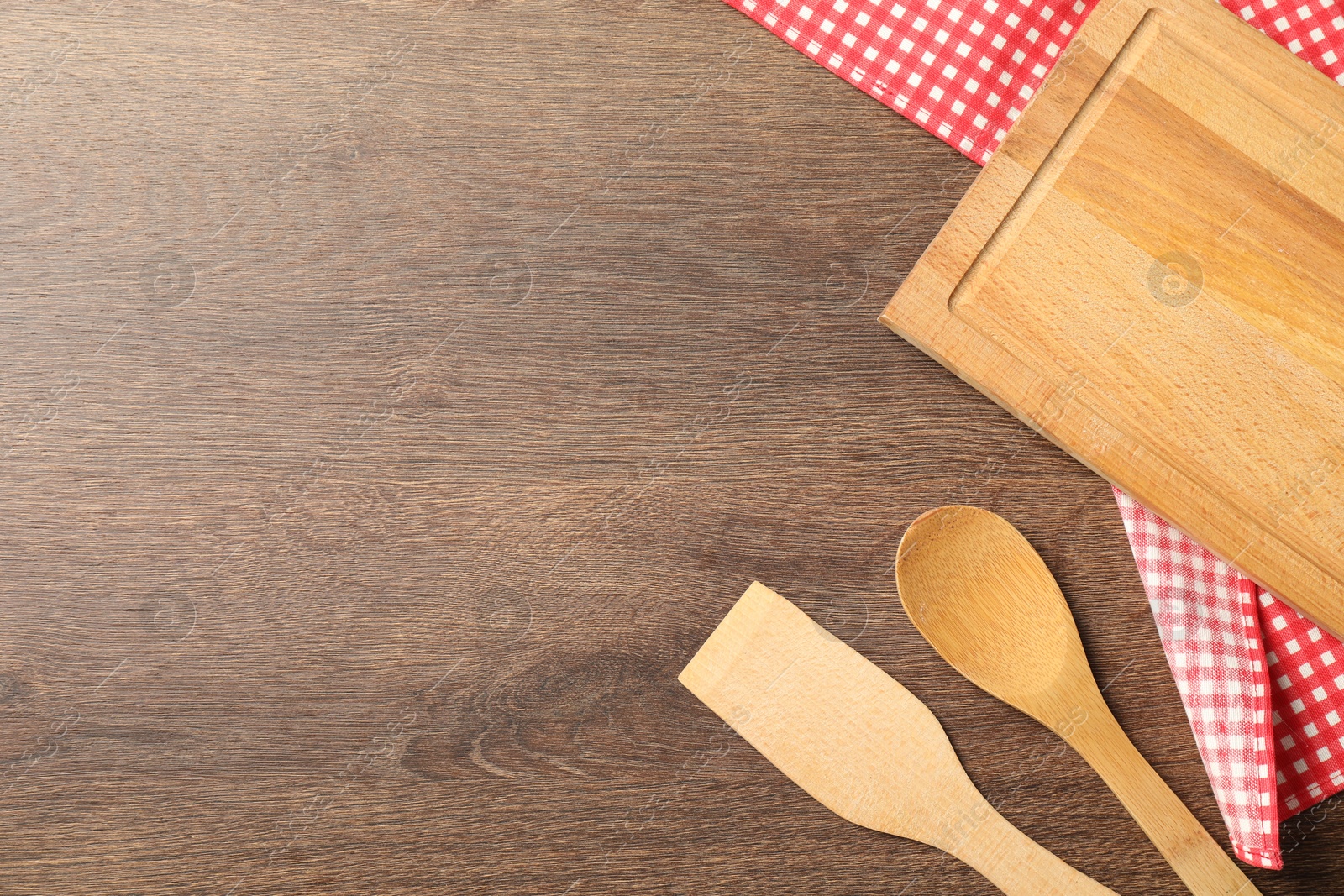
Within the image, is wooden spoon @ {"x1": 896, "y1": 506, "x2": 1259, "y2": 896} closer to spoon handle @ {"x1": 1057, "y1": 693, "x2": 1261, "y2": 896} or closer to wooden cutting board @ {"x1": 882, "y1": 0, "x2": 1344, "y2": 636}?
spoon handle @ {"x1": 1057, "y1": 693, "x2": 1261, "y2": 896}

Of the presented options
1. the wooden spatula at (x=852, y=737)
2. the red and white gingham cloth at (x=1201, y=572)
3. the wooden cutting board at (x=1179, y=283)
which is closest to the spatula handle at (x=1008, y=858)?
the wooden spatula at (x=852, y=737)

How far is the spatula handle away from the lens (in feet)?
2.16

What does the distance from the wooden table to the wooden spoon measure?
0.03 m

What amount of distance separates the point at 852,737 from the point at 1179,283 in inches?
16.8

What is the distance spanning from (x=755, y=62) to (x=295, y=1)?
0.42 m

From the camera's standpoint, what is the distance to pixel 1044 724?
674 millimetres

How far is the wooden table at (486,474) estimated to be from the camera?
0.69 meters

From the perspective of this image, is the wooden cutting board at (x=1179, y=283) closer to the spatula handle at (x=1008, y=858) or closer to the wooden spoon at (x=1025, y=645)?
the wooden spoon at (x=1025, y=645)

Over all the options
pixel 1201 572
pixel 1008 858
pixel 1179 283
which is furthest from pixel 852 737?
pixel 1179 283

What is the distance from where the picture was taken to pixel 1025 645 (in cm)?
67

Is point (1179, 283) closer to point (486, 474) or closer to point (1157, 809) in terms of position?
point (1157, 809)

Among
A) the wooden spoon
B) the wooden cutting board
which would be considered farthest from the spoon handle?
the wooden cutting board

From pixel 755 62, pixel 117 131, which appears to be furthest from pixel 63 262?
pixel 755 62

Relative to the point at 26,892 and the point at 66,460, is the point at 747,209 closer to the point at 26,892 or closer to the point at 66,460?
the point at 66,460
